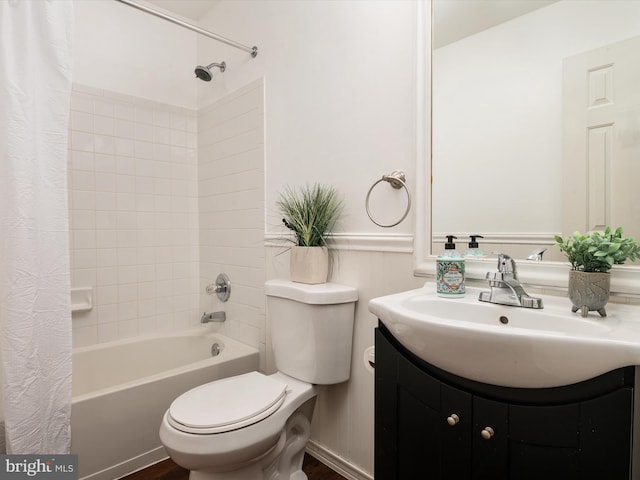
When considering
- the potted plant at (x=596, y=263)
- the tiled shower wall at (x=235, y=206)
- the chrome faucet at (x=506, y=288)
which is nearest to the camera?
the potted plant at (x=596, y=263)

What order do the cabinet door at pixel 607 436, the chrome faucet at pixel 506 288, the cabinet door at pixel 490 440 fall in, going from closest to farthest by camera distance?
the cabinet door at pixel 607 436 → the cabinet door at pixel 490 440 → the chrome faucet at pixel 506 288

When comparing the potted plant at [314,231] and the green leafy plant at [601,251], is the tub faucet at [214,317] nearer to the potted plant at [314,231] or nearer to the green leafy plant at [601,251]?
the potted plant at [314,231]

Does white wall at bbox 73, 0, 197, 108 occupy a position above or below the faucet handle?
above

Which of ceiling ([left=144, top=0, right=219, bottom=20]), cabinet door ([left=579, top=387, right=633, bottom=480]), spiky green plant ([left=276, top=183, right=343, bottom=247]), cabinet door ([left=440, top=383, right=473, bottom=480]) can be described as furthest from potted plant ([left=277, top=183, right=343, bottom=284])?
ceiling ([left=144, top=0, right=219, bottom=20])

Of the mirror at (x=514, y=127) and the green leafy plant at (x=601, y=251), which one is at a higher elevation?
the mirror at (x=514, y=127)

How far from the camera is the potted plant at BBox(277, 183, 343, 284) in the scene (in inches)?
59.3

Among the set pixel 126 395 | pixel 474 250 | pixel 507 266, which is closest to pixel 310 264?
pixel 474 250

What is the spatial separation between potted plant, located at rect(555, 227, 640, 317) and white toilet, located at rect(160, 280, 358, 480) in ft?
2.54

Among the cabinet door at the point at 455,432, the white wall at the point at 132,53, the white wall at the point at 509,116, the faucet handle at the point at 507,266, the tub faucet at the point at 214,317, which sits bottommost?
the tub faucet at the point at 214,317

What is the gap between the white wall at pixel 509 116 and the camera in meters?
1.00

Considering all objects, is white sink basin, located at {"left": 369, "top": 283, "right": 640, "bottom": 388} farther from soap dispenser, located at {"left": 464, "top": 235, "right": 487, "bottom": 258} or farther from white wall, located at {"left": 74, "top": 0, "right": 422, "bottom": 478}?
white wall, located at {"left": 74, "top": 0, "right": 422, "bottom": 478}

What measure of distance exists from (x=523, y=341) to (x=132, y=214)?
7.20 ft

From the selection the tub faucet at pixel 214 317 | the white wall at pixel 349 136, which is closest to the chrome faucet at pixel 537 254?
the white wall at pixel 349 136

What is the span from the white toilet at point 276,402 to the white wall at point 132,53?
1617mm
